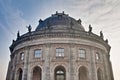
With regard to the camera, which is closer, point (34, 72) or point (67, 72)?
point (67, 72)

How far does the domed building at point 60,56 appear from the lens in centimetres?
2744

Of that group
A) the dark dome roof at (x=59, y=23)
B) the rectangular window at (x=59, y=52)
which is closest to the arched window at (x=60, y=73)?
the rectangular window at (x=59, y=52)

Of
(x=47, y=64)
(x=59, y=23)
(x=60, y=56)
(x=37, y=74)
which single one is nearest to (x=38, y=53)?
(x=47, y=64)

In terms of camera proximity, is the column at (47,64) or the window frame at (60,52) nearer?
the column at (47,64)

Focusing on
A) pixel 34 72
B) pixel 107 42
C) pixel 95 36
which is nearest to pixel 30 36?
pixel 34 72

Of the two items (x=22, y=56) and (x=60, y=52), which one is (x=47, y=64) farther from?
(x=22, y=56)

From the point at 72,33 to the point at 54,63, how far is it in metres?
6.30

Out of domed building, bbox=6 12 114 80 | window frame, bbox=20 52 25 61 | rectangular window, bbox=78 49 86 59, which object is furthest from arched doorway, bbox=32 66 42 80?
rectangular window, bbox=78 49 86 59

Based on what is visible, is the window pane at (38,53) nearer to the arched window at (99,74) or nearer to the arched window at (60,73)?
the arched window at (60,73)

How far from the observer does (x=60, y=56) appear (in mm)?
27922

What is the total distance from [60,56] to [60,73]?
3.51 m

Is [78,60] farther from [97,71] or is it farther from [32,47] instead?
[32,47]

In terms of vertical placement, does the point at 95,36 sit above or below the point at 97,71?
above

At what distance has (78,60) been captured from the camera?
2781 centimetres
